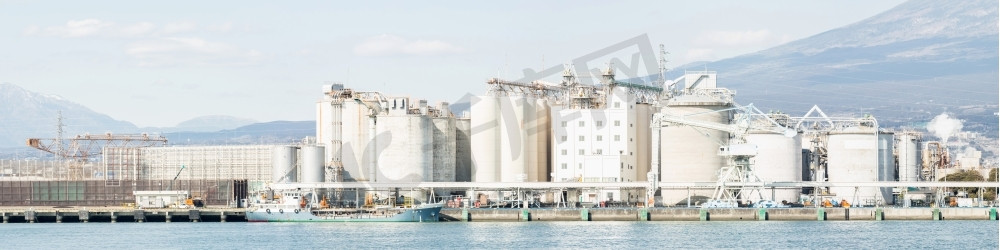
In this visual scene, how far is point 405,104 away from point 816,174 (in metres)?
26.7

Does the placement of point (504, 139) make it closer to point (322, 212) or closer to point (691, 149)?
point (691, 149)

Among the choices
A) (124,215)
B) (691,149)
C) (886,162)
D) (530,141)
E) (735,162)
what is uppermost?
(530,141)

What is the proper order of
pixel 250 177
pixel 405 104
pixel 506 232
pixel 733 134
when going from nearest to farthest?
pixel 506 232 < pixel 733 134 < pixel 405 104 < pixel 250 177

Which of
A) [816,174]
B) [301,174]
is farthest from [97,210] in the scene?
[816,174]

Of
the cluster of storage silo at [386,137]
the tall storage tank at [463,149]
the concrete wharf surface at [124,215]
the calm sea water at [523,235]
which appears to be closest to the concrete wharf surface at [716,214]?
the calm sea water at [523,235]

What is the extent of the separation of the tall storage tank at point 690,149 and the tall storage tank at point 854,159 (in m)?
6.58

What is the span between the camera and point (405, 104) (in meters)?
92.4

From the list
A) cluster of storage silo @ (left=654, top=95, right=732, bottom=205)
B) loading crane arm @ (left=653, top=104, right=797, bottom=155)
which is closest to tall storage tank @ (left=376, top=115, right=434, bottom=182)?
loading crane arm @ (left=653, top=104, right=797, bottom=155)

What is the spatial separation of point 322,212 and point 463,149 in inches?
631

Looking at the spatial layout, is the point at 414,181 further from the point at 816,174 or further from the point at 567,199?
the point at 816,174

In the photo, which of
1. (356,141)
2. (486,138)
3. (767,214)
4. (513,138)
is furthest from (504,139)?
(767,214)

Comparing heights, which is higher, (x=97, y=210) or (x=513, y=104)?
(x=513, y=104)

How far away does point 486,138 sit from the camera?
9400cm

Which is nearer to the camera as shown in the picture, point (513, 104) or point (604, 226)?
point (604, 226)
